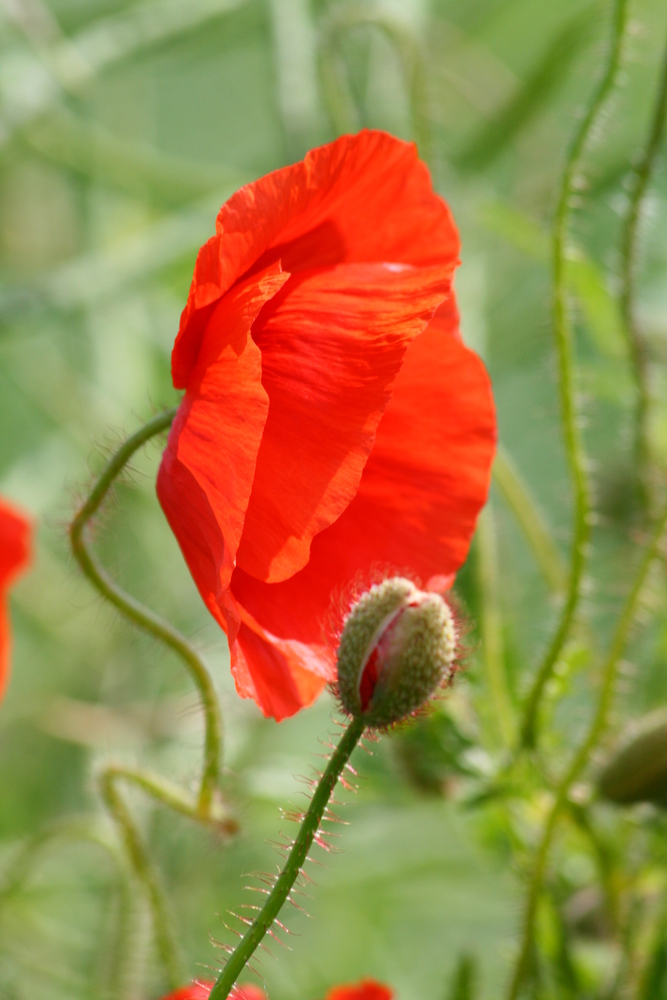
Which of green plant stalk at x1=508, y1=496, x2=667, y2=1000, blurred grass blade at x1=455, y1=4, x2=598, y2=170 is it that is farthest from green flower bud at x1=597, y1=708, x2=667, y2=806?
blurred grass blade at x1=455, y1=4, x2=598, y2=170

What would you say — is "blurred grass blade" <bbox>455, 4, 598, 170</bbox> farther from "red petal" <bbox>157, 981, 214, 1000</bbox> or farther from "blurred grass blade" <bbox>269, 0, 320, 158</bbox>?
"red petal" <bbox>157, 981, 214, 1000</bbox>

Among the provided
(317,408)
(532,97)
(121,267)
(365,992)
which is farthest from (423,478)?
(532,97)

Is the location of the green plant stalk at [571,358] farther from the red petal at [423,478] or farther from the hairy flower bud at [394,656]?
the hairy flower bud at [394,656]

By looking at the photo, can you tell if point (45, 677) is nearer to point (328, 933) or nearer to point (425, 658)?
point (328, 933)

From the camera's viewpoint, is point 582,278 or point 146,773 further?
point 582,278

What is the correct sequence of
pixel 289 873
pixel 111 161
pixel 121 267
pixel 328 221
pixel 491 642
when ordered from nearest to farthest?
pixel 289 873
pixel 328 221
pixel 491 642
pixel 121 267
pixel 111 161

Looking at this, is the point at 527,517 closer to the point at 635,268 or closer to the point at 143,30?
the point at 635,268
